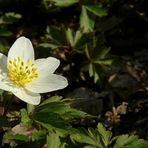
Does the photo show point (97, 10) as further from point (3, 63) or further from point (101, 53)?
point (3, 63)

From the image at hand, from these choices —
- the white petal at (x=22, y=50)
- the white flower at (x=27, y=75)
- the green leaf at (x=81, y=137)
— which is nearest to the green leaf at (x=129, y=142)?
the green leaf at (x=81, y=137)

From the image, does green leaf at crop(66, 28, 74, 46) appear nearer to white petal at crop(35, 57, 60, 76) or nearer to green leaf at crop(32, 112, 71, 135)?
white petal at crop(35, 57, 60, 76)

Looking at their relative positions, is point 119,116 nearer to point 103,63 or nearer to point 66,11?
point 103,63

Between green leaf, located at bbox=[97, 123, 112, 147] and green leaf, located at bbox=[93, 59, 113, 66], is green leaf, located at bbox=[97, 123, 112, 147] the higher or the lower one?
the higher one

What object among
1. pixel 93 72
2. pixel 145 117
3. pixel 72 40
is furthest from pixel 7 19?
pixel 145 117

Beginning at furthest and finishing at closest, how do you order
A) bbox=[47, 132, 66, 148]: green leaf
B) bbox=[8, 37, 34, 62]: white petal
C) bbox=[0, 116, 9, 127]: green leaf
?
bbox=[8, 37, 34, 62]: white petal
bbox=[0, 116, 9, 127]: green leaf
bbox=[47, 132, 66, 148]: green leaf

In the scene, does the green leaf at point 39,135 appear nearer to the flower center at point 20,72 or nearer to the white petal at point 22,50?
the flower center at point 20,72

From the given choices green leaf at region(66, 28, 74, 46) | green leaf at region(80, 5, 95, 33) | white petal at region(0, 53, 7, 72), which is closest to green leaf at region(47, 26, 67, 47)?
green leaf at region(66, 28, 74, 46)
